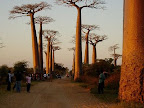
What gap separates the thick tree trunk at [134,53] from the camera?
10695 millimetres

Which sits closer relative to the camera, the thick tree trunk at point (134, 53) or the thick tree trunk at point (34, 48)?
the thick tree trunk at point (134, 53)

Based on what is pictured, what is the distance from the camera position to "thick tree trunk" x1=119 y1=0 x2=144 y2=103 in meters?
10.7

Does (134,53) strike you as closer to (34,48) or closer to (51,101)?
(51,101)

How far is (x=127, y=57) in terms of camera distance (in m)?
11.1

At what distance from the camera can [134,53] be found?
10.8 metres

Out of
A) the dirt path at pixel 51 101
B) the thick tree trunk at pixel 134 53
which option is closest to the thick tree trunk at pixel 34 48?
the dirt path at pixel 51 101

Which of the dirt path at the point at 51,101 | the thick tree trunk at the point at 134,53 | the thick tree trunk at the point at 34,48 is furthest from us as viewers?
the thick tree trunk at the point at 34,48

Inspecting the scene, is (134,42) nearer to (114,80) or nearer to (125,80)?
(125,80)

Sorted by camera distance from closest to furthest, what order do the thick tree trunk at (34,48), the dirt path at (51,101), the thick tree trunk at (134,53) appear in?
the dirt path at (51,101)
the thick tree trunk at (134,53)
the thick tree trunk at (34,48)

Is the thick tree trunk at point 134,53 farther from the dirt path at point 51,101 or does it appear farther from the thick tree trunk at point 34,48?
the thick tree trunk at point 34,48

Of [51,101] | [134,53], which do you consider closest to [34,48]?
[51,101]

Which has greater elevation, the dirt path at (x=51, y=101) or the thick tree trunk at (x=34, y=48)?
the thick tree trunk at (x=34, y=48)

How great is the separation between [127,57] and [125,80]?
2.83 feet

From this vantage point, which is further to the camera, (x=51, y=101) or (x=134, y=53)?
(x=51, y=101)
